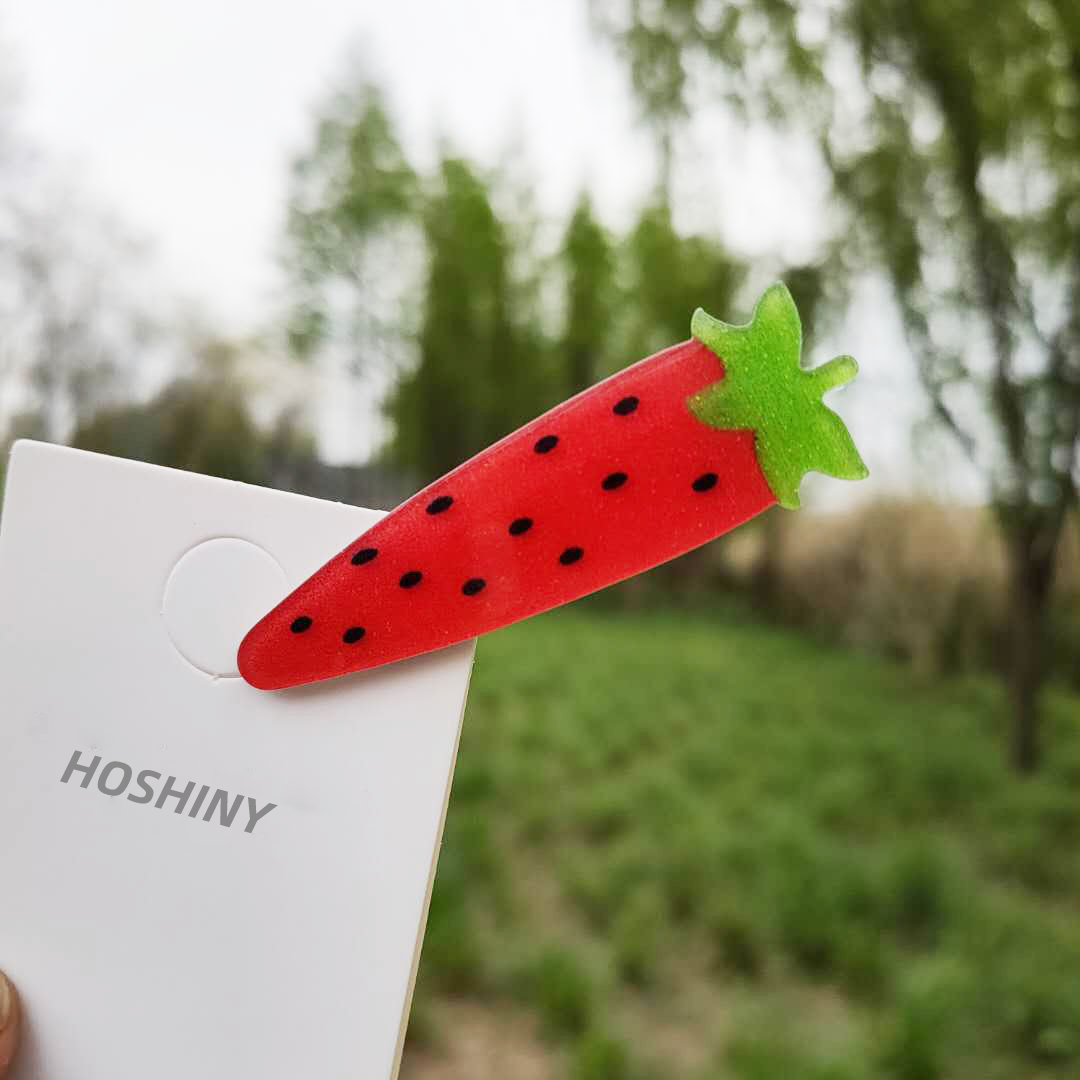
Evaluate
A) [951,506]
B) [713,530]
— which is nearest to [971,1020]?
[713,530]

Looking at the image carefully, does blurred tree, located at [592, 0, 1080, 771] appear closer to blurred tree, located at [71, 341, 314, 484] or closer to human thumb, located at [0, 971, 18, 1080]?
blurred tree, located at [71, 341, 314, 484]

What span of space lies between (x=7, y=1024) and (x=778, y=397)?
0.35 meters

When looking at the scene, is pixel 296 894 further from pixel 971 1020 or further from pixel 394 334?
pixel 394 334

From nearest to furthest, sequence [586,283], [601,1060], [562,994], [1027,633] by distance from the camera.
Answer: [601,1060]
[562,994]
[1027,633]
[586,283]

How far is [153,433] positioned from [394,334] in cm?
176

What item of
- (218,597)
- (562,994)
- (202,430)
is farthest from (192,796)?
(562,994)

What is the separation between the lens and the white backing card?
0.32 meters

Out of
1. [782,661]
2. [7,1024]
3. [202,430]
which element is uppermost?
[782,661]

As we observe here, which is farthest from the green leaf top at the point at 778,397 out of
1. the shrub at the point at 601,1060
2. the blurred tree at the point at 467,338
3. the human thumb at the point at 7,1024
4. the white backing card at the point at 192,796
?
the blurred tree at the point at 467,338

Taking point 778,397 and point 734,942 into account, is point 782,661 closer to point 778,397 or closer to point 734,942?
point 734,942

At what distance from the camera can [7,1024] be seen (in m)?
0.32

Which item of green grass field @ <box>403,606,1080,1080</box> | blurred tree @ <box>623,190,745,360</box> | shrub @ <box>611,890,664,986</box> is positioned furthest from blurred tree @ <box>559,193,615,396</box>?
shrub @ <box>611,890,664,986</box>

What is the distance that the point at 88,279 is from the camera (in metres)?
0.99

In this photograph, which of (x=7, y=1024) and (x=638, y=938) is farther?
(x=638, y=938)
